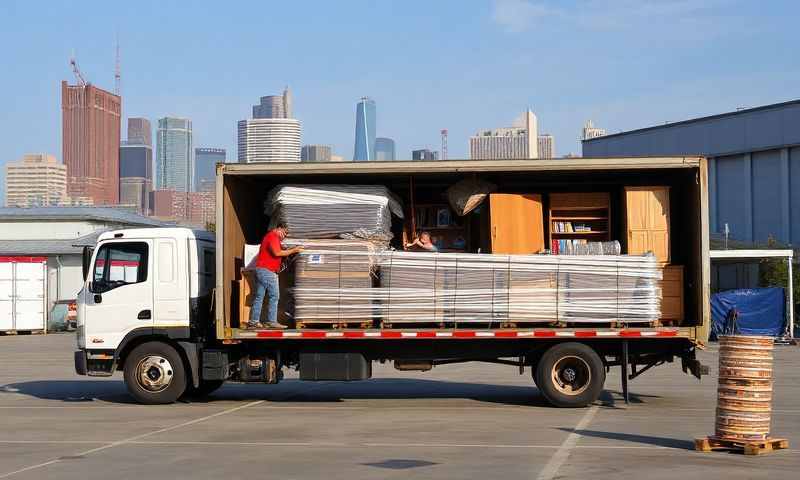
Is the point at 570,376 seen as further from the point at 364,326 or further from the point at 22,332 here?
the point at 22,332

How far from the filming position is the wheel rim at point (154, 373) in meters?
16.9

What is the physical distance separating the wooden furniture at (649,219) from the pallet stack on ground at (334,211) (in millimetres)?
3600

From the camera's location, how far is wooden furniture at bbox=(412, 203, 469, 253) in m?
18.1

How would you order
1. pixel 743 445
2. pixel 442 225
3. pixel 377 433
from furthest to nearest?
pixel 442 225 < pixel 377 433 < pixel 743 445

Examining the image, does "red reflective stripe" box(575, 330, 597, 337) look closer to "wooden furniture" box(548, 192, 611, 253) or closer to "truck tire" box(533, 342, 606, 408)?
"truck tire" box(533, 342, 606, 408)

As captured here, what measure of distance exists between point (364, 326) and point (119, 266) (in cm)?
406

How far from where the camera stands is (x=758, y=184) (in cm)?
5709

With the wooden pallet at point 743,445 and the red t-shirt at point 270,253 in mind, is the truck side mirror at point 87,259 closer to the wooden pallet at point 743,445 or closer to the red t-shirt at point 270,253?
the red t-shirt at point 270,253

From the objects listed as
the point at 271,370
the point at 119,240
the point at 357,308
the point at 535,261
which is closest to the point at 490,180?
the point at 535,261

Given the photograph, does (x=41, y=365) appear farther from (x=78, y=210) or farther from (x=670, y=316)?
(x=78, y=210)

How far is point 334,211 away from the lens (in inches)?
647

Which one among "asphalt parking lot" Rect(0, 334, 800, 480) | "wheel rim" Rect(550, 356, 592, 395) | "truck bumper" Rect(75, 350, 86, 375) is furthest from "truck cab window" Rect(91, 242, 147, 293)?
"wheel rim" Rect(550, 356, 592, 395)

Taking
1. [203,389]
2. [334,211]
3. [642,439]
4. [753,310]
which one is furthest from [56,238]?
[642,439]

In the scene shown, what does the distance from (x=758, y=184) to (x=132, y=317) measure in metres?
46.2
